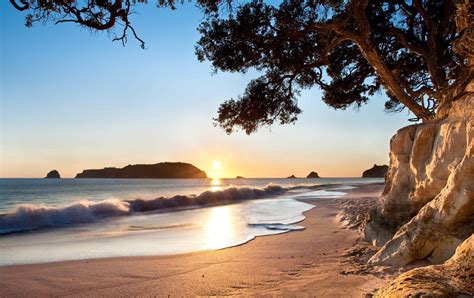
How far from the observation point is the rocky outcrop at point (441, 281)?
6.95 feet

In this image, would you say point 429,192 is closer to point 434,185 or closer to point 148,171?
point 434,185

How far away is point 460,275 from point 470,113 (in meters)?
2.53

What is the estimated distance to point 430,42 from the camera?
761 centimetres

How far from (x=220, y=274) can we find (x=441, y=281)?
9.27ft

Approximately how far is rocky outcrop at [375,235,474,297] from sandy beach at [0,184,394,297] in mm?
1097

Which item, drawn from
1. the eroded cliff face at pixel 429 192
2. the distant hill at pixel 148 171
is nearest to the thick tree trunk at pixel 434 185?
the eroded cliff face at pixel 429 192

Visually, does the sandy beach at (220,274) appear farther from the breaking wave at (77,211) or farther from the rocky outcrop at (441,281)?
the breaking wave at (77,211)

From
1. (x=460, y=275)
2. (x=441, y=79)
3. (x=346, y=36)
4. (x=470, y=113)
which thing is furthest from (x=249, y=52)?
(x=460, y=275)

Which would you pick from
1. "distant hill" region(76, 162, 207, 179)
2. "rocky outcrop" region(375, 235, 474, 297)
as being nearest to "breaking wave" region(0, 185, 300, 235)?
"rocky outcrop" region(375, 235, 474, 297)

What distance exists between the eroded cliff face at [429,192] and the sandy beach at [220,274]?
0.42 meters

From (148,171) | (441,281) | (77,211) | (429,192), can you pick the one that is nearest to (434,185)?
(429,192)

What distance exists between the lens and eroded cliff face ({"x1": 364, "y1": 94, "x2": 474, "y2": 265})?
3.78 m

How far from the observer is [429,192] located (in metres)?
4.98

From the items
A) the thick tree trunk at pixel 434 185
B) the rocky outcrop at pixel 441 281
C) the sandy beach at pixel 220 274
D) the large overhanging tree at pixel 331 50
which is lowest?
the sandy beach at pixel 220 274
